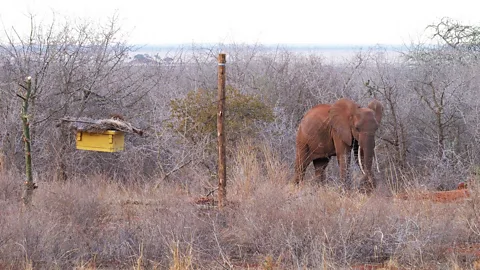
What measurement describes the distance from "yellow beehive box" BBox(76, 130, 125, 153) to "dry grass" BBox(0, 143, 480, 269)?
643 mm

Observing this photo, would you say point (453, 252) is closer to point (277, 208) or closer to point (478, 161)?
point (277, 208)

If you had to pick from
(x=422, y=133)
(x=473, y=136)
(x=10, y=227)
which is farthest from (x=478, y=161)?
(x=10, y=227)

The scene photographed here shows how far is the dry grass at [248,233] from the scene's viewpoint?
286 inches

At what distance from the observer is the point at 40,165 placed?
543 inches

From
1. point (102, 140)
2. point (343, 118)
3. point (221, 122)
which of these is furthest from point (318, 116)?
point (102, 140)

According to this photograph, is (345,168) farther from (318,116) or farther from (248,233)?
(248,233)

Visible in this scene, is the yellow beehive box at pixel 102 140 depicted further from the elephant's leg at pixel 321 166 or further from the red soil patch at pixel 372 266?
the elephant's leg at pixel 321 166

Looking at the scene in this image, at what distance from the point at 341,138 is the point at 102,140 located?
4595 millimetres

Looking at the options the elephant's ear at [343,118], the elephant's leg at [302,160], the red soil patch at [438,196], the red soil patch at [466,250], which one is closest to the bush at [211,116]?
the elephant's leg at [302,160]

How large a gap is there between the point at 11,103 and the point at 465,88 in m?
9.64

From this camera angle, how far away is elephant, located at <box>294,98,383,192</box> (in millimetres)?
11562

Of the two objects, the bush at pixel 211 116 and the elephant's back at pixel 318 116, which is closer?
the elephant's back at pixel 318 116

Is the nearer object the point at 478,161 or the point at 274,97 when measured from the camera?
the point at 478,161

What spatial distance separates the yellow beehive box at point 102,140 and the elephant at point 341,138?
145 inches
